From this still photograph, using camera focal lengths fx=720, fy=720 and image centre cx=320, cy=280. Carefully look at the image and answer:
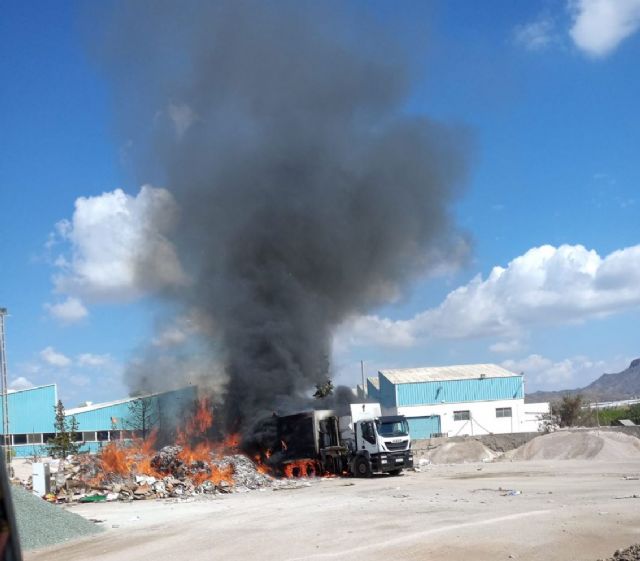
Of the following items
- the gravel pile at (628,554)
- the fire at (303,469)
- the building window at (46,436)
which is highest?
the building window at (46,436)

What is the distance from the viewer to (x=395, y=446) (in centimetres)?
2966

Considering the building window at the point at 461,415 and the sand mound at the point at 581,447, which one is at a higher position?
the building window at the point at 461,415

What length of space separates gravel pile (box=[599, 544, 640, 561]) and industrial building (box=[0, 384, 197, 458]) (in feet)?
151

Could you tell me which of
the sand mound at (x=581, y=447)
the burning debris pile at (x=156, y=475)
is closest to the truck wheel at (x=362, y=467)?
the burning debris pile at (x=156, y=475)

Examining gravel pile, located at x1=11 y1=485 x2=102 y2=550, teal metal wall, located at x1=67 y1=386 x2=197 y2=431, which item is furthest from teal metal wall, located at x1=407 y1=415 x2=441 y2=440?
gravel pile, located at x1=11 y1=485 x2=102 y2=550

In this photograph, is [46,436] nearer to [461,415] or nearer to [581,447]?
[461,415]

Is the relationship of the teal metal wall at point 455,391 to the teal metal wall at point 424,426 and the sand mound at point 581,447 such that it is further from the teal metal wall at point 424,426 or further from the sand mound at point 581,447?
the sand mound at point 581,447

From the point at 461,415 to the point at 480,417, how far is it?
1.59 metres

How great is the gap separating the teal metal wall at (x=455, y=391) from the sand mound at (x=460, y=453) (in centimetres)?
1881

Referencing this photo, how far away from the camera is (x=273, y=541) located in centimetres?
1421

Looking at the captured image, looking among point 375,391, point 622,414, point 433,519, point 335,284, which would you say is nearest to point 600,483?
point 433,519

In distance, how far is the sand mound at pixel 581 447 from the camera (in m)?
35.0

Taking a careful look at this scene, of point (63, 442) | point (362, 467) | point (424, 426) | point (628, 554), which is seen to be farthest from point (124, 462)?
point (424, 426)

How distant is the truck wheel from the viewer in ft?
97.4
